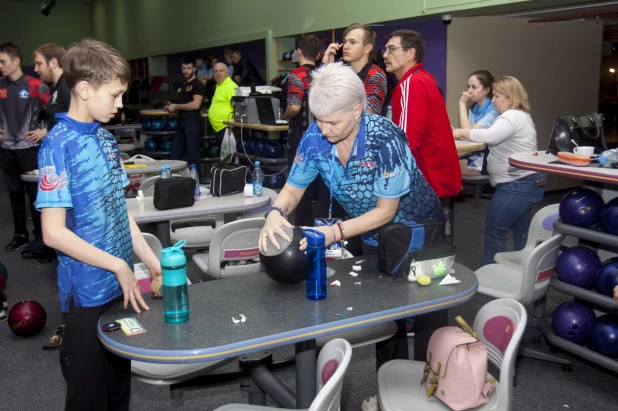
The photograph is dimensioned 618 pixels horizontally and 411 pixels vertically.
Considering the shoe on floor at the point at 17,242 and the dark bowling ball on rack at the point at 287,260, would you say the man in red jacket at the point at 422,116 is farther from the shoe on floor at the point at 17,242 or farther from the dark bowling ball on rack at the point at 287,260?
the shoe on floor at the point at 17,242

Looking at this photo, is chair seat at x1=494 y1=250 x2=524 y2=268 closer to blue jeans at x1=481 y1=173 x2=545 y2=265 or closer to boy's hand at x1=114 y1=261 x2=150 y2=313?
blue jeans at x1=481 y1=173 x2=545 y2=265

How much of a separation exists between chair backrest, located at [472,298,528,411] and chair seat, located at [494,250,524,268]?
1476mm

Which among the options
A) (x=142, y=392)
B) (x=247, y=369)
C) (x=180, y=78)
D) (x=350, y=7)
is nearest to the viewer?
(x=247, y=369)

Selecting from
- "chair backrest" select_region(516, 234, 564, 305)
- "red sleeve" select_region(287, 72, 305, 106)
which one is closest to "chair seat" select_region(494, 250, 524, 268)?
"chair backrest" select_region(516, 234, 564, 305)

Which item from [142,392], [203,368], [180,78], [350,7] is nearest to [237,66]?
[350,7]

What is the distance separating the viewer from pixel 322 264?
2004 millimetres

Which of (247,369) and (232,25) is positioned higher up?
(232,25)

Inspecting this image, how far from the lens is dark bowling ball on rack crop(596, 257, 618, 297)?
115 inches

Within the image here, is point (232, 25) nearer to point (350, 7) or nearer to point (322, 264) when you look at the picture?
point (350, 7)

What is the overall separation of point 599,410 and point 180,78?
12.2 metres

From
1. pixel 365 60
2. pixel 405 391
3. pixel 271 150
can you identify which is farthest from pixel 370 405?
pixel 271 150

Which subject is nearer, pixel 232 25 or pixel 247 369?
pixel 247 369

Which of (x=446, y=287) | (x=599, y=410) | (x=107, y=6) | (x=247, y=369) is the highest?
(x=107, y=6)

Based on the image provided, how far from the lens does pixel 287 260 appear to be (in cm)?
203
